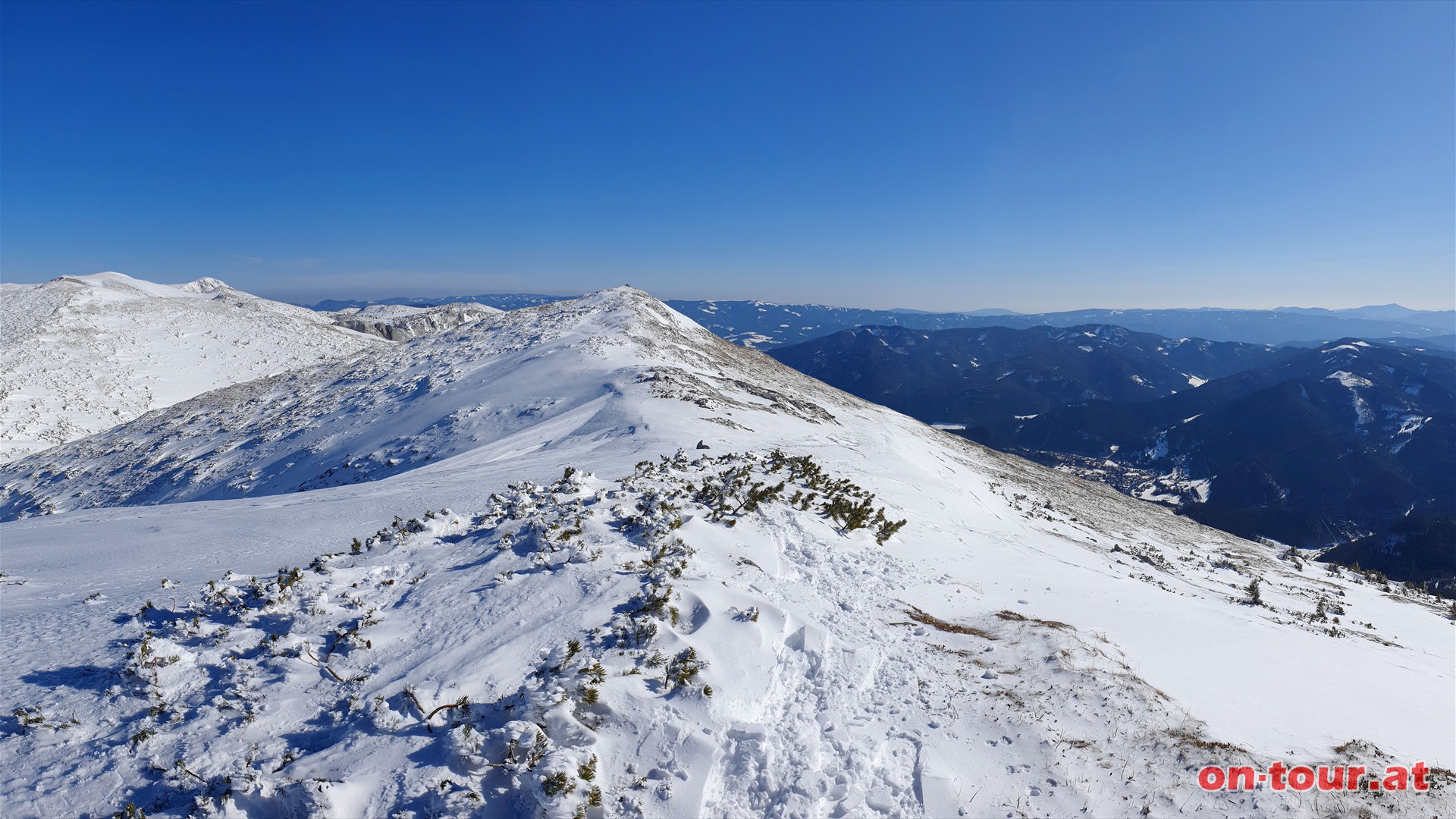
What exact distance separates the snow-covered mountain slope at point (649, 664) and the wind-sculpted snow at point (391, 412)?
7323 mm

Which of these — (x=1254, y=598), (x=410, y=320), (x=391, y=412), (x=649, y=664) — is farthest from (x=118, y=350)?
(x=1254, y=598)

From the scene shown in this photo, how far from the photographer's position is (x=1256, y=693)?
818 centimetres

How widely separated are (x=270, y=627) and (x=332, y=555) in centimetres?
218

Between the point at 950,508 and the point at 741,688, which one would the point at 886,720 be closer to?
the point at 741,688

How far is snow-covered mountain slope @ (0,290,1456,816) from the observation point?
5.09 meters

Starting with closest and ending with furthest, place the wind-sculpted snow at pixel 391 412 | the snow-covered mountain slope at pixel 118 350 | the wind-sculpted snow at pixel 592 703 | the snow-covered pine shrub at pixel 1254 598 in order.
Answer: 1. the wind-sculpted snow at pixel 592 703
2. the snow-covered pine shrub at pixel 1254 598
3. the wind-sculpted snow at pixel 391 412
4. the snow-covered mountain slope at pixel 118 350

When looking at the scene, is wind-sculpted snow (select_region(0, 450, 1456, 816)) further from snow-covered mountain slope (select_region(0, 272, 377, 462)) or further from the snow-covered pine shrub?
snow-covered mountain slope (select_region(0, 272, 377, 462))

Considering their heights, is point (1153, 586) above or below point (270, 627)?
below

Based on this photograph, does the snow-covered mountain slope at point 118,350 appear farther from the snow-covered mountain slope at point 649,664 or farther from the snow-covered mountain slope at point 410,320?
the snow-covered mountain slope at point 649,664

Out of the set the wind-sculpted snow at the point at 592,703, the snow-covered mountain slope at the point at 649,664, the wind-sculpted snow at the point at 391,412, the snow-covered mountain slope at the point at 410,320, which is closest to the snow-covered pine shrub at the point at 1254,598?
the snow-covered mountain slope at the point at 649,664

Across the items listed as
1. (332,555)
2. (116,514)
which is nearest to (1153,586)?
(332,555)

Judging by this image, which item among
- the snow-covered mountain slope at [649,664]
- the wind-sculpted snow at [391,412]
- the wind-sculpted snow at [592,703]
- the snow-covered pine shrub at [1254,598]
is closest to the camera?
the wind-sculpted snow at [592,703]

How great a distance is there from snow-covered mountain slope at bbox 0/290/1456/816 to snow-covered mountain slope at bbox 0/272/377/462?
5058cm

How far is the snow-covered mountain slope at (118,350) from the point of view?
47000mm
